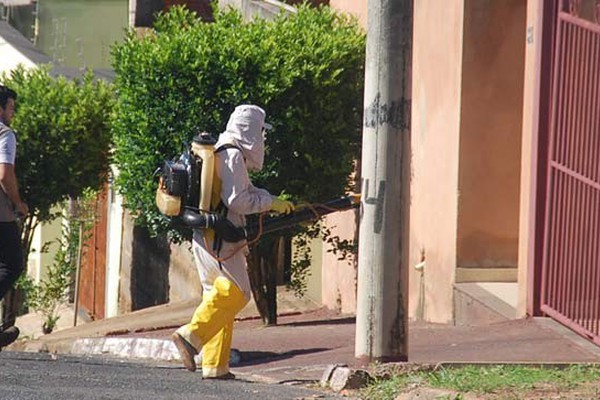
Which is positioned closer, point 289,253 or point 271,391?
point 271,391

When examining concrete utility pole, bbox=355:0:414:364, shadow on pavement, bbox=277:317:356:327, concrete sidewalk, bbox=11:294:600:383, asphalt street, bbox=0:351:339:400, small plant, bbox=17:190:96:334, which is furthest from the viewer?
small plant, bbox=17:190:96:334

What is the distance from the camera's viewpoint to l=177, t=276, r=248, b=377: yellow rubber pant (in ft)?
32.6

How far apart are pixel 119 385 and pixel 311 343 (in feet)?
11.0

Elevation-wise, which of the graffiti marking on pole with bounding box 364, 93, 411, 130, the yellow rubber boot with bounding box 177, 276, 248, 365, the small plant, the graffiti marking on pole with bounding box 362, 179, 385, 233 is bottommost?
the small plant

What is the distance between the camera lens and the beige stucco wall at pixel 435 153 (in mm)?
13141

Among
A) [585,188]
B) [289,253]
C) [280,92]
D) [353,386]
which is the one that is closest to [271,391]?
[353,386]

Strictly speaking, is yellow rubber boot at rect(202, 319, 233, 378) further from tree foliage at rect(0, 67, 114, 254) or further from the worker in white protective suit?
tree foliage at rect(0, 67, 114, 254)

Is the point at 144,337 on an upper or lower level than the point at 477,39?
lower

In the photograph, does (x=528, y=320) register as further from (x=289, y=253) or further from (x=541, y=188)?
(x=289, y=253)

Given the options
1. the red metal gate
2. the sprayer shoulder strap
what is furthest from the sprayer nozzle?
the red metal gate

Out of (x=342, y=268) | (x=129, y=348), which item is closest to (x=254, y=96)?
(x=129, y=348)

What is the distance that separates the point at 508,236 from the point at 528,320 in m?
1.64

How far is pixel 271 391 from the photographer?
944cm

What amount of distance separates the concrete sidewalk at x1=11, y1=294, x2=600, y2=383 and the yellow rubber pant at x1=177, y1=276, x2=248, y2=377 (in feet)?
1.32
